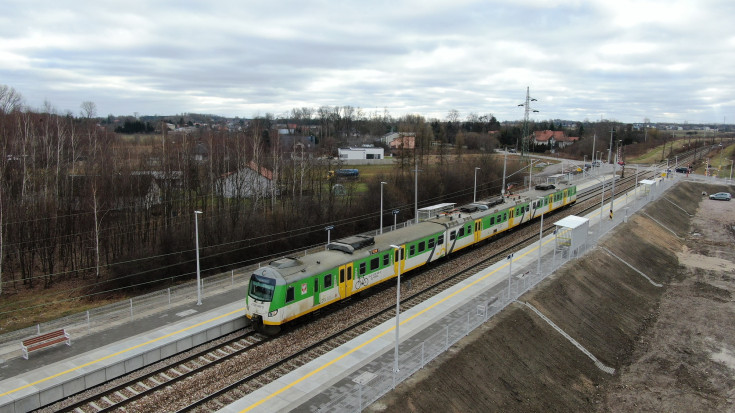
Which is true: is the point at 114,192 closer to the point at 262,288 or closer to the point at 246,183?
the point at 246,183

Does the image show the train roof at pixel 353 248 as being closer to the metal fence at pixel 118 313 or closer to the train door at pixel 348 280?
the train door at pixel 348 280

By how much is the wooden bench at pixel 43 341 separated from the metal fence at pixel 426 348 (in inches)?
460

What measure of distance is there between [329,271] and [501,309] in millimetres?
9091

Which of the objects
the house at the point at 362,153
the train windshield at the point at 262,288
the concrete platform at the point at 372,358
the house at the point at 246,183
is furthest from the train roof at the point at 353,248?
the house at the point at 362,153

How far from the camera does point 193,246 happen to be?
33750mm

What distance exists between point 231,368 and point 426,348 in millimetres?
7898

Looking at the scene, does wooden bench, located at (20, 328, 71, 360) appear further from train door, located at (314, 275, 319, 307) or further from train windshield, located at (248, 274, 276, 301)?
train door, located at (314, 275, 319, 307)

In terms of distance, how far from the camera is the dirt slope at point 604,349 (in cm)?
1866

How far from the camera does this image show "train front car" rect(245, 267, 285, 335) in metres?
20.6

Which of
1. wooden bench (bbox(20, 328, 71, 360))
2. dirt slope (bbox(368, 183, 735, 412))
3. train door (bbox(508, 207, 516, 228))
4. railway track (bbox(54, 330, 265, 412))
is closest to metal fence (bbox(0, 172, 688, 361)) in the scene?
wooden bench (bbox(20, 328, 71, 360))

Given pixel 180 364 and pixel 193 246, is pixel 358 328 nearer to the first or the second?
pixel 180 364

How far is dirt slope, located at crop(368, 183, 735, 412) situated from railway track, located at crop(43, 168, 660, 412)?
4.58 m

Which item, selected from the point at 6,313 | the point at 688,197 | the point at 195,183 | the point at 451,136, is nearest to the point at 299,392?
the point at 6,313

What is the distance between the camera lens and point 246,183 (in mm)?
45031
